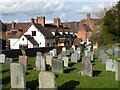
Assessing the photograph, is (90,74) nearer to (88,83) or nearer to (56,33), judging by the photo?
(88,83)

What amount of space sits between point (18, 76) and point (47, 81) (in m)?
1.99

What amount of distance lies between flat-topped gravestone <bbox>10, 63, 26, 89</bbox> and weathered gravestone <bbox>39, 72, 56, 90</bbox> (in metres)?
1.45

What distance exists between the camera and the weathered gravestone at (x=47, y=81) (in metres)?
11.6

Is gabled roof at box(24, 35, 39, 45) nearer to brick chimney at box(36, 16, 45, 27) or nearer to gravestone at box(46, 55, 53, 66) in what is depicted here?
brick chimney at box(36, 16, 45, 27)

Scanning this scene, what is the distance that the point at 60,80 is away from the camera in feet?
51.8

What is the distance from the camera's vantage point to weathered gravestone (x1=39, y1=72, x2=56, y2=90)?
11.6 meters

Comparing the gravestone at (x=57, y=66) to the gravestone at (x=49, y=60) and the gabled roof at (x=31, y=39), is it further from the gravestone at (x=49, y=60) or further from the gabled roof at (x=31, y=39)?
the gabled roof at (x=31, y=39)

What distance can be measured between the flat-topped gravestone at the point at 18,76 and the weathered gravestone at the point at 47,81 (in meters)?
1.45

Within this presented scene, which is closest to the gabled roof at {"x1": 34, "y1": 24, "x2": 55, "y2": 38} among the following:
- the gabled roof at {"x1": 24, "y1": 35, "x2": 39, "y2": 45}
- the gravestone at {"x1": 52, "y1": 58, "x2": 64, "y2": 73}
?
the gabled roof at {"x1": 24, "y1": 35, "x2": 39, "y2": 45}

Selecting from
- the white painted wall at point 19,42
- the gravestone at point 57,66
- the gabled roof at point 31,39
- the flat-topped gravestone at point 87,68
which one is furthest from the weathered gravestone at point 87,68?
the gabled roof at point 31,39

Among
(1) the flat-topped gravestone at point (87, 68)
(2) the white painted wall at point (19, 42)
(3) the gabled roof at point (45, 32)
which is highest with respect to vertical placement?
(3) the gabled roof at point (45, 32)

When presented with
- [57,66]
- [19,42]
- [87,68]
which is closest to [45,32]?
[19,42]

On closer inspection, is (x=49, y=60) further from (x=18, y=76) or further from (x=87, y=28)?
(x=87, y=28)

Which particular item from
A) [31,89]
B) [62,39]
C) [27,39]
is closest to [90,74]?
[31,89]
